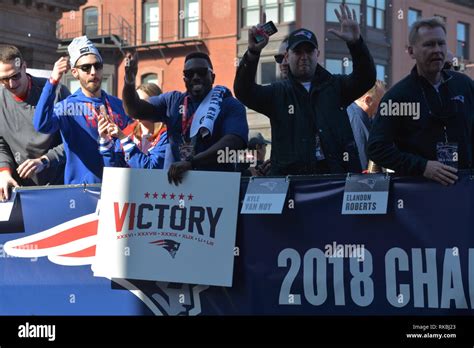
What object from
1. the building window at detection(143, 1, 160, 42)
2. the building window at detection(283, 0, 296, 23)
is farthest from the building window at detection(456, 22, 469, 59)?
the building window at detection(143, 1, 160, 42)

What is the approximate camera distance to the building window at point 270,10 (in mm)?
45531

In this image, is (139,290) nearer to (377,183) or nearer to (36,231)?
(36,231)

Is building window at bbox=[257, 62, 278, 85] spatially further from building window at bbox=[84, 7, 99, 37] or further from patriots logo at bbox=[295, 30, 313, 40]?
patriots logo at bbox=[295, 30, 313, 40]

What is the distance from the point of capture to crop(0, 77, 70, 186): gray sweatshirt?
8.37 m

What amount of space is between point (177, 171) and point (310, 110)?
38.7 inches

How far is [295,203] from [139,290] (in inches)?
50.8

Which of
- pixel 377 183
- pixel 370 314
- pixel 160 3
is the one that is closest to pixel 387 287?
pixel 370 314

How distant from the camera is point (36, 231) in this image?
7.75 meters

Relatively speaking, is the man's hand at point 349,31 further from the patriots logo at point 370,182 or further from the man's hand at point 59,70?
the man's hand at point 59,70

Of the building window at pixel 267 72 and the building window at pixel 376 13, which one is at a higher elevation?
the building window at pixel 376 13

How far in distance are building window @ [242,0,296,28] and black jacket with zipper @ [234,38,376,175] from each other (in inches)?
1518

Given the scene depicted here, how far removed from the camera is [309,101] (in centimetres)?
709

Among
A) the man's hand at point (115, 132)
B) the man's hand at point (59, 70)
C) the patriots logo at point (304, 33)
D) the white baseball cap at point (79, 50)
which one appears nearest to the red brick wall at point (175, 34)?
the white baseball cap at point (79, 50)

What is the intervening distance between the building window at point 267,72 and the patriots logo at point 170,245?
37085 mm
